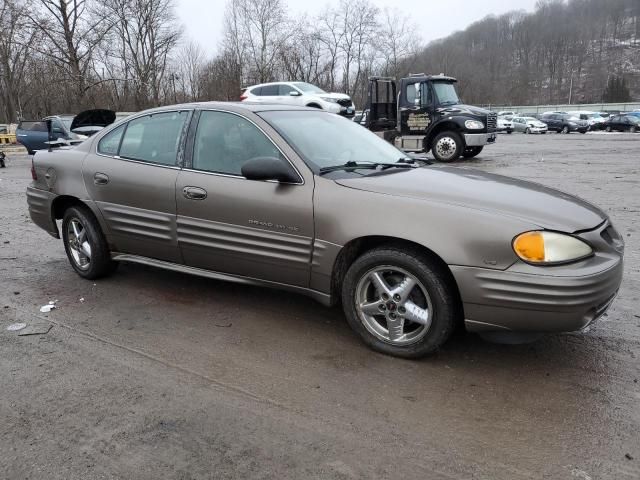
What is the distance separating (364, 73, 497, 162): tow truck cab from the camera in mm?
14977

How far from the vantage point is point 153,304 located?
4.25m

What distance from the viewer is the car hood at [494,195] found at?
2963mm

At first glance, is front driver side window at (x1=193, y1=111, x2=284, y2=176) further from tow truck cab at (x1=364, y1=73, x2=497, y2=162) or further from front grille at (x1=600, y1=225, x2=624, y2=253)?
tow truck cab at (x1=364, y1=73, x2=497, y2=162)

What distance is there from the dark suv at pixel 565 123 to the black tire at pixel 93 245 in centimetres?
4109

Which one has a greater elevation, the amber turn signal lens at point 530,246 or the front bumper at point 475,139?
the amber turn signal lens at point 530,246

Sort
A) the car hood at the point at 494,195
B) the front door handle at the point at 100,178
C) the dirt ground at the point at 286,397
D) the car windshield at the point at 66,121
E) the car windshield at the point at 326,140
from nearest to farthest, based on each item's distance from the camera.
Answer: the dirt ground at the point at 286,397 < the car hood at the point at 494,195 < the car windshield at the point at 326,140 < the front door handle at the point at 100,178 < the car windshield at the point at 66,121

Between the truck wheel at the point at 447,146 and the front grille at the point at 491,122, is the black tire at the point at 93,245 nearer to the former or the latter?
the truck wheel at the point at 447,146

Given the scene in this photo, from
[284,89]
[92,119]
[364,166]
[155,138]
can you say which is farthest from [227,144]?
[284,89]

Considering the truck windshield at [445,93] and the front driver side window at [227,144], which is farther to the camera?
the truck windshield at [445,93]

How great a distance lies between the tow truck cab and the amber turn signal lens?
12.4 meters

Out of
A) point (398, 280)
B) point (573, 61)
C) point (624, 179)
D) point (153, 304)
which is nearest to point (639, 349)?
point (398, 280)

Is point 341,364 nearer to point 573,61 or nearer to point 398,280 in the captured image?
point 398,280

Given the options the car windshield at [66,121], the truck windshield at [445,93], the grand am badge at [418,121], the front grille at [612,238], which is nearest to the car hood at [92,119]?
the car windshield at [66,121]

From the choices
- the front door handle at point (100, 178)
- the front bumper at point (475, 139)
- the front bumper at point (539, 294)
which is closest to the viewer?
the front bumper at point (539, 294)
